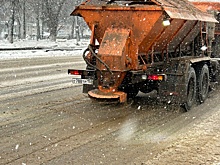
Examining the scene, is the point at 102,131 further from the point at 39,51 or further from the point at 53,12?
the point at 53,12

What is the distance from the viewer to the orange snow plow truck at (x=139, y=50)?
8117 mm

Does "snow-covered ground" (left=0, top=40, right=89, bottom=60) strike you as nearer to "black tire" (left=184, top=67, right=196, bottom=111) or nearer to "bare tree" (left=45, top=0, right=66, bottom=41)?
"bare tree" (left=45, top=0, right=66, bottom=41)

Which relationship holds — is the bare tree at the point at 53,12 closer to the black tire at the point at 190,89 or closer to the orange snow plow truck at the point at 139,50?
the orange snow plow truck at the point at 139,50

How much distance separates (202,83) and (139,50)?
2.54m

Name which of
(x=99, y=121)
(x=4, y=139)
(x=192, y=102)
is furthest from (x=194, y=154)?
(x=192, y=102)

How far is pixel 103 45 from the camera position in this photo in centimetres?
830

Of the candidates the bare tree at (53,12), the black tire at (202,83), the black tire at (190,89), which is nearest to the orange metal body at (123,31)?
the black tire at (190,89)

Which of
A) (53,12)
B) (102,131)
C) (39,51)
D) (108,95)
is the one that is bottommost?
(102,131)

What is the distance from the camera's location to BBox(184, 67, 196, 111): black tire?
8906mm

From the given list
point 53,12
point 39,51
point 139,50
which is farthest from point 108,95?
point 53,12

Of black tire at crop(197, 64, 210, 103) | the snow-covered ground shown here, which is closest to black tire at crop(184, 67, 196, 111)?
black tire at crop(197, 64, 210, 103)

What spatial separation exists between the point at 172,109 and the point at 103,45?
2.22 metres

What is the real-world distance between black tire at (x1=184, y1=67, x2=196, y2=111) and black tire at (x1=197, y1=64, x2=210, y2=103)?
21.0 inches

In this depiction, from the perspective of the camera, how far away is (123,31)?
8.28m
